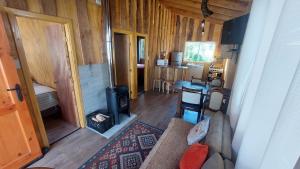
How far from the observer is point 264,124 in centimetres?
88

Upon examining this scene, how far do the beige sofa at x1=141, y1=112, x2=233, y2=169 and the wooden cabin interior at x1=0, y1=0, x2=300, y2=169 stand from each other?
13 mm

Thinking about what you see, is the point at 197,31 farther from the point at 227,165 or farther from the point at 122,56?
the point at 227,165

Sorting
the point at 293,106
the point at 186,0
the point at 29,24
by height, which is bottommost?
the point at 293,106

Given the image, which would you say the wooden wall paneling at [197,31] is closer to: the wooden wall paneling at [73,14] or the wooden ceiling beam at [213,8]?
the wooden ceiling beam at [213,8]

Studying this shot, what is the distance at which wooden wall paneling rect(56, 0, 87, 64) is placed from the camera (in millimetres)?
2014

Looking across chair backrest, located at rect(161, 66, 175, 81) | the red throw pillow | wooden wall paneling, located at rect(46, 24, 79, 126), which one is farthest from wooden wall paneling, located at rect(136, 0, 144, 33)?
the red throw pillow

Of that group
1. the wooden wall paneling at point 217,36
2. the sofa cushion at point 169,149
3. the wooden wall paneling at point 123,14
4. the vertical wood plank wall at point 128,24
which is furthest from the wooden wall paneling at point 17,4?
the wooden wall paneling at point 217,36

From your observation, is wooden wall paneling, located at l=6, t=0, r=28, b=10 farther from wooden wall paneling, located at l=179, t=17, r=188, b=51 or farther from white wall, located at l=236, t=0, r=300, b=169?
wooden wall paneling, located at l=179, t=17, r=188, b=51

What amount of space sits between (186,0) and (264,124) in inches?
157

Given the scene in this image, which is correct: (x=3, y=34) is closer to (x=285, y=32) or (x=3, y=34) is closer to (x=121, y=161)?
(x=121, y=161)

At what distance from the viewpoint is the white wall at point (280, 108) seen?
1.90 feet

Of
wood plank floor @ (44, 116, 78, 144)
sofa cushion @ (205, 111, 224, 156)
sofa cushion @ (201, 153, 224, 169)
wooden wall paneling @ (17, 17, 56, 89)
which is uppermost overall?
wooden wall paneling @ (17, 17, 56, 89)

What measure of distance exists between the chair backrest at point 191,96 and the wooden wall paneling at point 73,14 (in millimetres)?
2121

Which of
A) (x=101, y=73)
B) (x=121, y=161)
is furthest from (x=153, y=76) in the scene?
(x=121, y=161)
